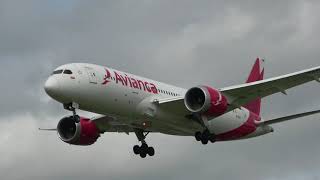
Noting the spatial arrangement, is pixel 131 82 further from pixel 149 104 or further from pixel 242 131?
pixel 242 131

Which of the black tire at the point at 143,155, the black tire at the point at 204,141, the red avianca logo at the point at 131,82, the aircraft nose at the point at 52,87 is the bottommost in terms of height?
the black tire at the point at 204,141

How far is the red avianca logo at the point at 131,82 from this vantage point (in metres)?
48.3

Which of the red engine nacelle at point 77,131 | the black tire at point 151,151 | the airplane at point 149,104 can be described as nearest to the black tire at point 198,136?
the airplane at point 149,104

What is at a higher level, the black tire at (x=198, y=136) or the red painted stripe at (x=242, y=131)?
the red painted stripe at (x=242, y=131)

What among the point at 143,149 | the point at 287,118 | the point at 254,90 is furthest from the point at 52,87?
the point at 287,118

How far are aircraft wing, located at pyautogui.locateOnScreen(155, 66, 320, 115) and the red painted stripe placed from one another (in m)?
3.57

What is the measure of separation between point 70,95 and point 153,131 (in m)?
8.00

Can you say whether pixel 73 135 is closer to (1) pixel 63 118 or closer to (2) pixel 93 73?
(1) pixel 63 118

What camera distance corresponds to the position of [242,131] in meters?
55.7

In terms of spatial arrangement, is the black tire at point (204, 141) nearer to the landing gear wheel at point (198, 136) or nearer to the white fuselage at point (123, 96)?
the landing gear wheel at point (198, 136)

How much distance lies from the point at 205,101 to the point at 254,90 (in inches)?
134

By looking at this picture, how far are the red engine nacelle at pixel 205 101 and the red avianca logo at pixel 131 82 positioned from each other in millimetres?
2278

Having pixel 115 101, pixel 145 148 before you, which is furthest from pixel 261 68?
pixel 115 101

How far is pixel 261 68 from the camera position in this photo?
209 feet
